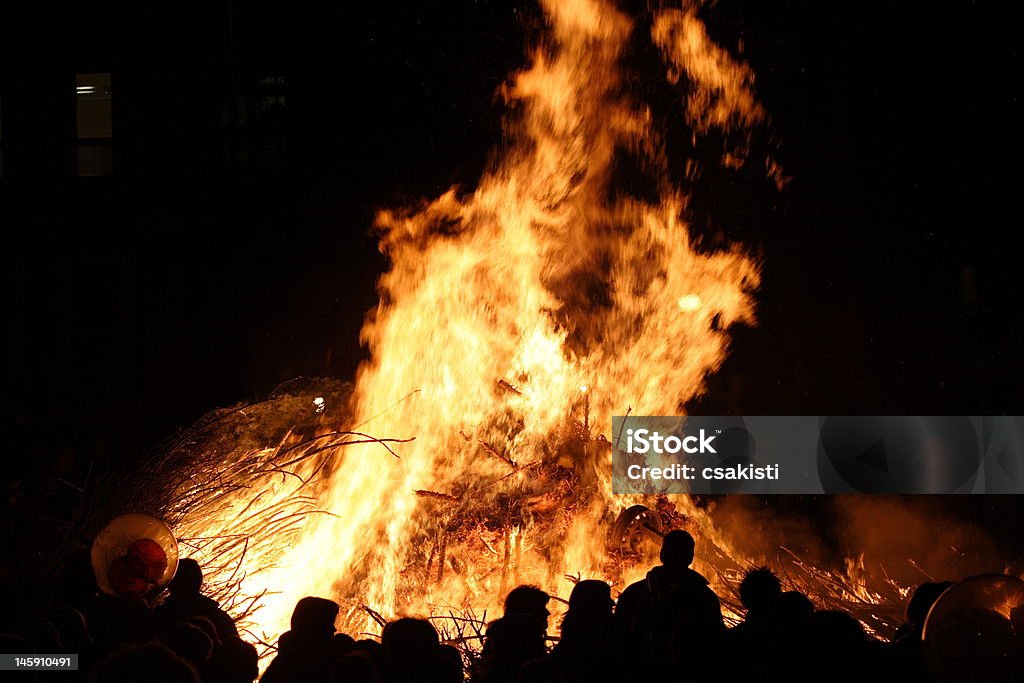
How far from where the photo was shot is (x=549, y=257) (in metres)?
8.34

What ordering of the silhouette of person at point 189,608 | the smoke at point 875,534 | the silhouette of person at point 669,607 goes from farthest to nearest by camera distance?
the smoke at point 875,534 < the silhouette of person at point 189,608 < the silhouette of person at point 669,607

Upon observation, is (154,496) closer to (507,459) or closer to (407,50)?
(507,459)

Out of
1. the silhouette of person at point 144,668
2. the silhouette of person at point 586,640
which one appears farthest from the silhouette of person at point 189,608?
the silhouette of person at point 586,640

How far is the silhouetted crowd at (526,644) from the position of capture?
10.0 ft

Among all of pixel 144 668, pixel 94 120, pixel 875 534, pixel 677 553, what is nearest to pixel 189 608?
pixel 144 668

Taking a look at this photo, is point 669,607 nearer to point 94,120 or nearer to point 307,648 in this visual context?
point 307,648

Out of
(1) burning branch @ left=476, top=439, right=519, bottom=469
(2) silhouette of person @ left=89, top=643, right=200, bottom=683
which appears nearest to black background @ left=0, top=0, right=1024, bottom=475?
(1) burning branch @ left=476, top=439, right=519, bottom=469

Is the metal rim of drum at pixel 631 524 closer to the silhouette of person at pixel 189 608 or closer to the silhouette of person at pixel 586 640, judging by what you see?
the silhouette of person at pixel 586 640

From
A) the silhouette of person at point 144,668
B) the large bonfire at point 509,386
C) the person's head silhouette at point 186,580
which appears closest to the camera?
the silhouette of person at point 144,668

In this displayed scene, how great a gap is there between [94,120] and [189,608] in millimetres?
12085

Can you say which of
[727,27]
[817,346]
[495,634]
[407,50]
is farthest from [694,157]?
[495,634]

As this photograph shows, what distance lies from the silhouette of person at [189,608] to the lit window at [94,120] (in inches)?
450

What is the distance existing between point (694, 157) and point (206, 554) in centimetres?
673

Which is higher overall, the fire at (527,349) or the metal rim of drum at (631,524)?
the fire at (527,349)
